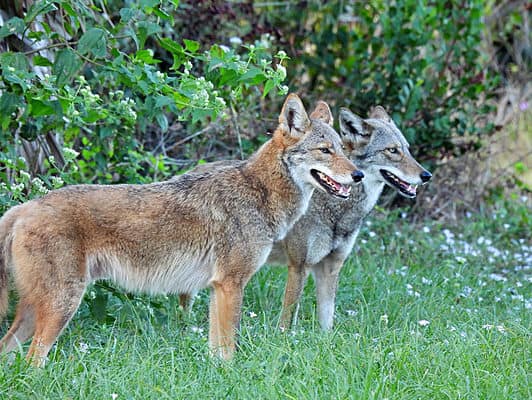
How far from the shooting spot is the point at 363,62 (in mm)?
10844

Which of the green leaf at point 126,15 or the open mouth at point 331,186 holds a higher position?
the green leaf at point 126,15

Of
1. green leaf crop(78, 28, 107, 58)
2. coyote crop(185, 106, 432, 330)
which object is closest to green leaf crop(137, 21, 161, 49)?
green leaf crop(78, 28, 107, 58)

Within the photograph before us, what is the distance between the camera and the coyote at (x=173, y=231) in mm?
5461

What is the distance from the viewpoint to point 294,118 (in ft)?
20.7

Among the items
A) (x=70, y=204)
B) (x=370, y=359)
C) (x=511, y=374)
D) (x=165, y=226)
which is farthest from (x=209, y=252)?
(x=511, y=374)

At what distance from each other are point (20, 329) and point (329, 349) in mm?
1981

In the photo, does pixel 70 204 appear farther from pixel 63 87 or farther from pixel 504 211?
pixel 504 211

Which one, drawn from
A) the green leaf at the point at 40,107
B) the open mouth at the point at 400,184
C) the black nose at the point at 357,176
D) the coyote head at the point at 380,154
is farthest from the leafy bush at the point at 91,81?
the open mouth at the point at 400,184

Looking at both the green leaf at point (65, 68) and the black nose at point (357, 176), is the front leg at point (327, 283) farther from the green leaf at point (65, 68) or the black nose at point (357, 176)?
the green leaf at point (65, 68)

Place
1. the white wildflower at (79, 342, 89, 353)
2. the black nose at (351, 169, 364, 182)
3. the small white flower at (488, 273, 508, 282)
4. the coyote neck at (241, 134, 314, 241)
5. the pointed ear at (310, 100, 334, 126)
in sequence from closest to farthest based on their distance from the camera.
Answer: the white wildflower at (79, 342, 89, 353), the black nose at (351, 169, 364, 182), the coyote neck at (241, 134, 314, 241), the pointed ear at (310, 100, 334, 126), the small white flower at (488, 273, 508, 282)

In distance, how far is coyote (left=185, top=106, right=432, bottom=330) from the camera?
6926 millimetres

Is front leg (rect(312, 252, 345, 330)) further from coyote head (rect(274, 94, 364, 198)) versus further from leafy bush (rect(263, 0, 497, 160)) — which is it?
leafy bush (rect(263, 0, 497, 160))

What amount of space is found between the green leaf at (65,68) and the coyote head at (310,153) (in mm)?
1465

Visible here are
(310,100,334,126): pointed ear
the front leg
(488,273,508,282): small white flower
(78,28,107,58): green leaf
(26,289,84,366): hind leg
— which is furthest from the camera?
(488,273,508,282): small white flower
